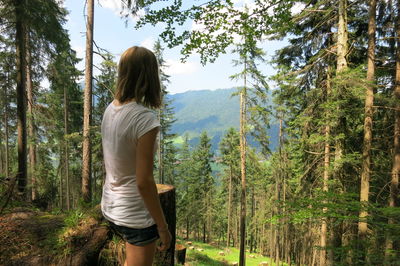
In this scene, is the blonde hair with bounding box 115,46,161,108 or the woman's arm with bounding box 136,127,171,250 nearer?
the woman's arm with bounding box 136,127,171,250

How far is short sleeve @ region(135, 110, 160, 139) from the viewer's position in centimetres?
160

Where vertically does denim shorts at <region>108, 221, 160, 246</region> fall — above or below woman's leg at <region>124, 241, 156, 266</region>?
above

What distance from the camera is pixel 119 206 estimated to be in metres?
1.79

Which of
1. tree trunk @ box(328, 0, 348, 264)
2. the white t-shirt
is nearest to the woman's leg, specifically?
the white t-shirt

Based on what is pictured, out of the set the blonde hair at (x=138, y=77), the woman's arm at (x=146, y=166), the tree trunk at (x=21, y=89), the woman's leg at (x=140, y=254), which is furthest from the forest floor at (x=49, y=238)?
the tree trunk at (x=21, y=89)

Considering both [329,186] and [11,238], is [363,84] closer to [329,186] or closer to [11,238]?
[329,186]

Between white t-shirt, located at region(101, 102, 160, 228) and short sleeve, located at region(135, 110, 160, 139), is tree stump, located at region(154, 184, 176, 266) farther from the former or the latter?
short sleeve, located at region(135, 110, 160, 139)

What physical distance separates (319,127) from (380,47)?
4.05 m

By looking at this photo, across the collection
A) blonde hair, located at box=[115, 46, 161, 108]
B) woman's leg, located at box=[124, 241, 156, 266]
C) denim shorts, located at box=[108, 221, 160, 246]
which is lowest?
woman's leg, located at box=[124, 241, 156, 266]

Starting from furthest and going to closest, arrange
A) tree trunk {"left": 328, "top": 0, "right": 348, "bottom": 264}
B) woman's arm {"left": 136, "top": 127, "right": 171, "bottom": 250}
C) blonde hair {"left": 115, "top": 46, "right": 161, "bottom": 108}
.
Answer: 1. tree trunk {"left": 328, "top": 0, "right": 348, "bottom": 264}
2. blonde hair {"left": 115, "top": 46, "right": 161, "bottom": 108}
3. woman's arm {"left": 136, "top": 127, "right": 171, "bottom": 250}

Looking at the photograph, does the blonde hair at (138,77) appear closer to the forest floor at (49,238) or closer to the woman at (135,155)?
the woman at (135,155)

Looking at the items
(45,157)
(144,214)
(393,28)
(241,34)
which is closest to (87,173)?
(241,34)

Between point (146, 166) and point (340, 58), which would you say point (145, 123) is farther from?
point (340, 58)

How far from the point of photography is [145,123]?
1611mm
